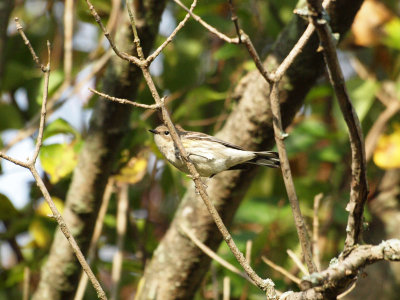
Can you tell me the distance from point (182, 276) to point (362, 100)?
1.68 meters

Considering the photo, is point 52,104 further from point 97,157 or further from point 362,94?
point 362,94

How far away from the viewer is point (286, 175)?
5.05 feet

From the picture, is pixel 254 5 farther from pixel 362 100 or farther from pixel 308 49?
pixel 308 49

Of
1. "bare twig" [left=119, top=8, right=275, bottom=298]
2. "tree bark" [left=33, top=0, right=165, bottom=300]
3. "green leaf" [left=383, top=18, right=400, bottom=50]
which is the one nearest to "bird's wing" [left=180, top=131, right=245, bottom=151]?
"tree bark" [left=33, top=0, right=165, bottom=300]

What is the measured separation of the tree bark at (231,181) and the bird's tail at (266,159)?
0.22ft

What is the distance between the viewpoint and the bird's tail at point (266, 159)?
9.64 feet

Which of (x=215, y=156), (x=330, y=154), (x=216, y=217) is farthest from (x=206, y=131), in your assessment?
(x=216, y=217)

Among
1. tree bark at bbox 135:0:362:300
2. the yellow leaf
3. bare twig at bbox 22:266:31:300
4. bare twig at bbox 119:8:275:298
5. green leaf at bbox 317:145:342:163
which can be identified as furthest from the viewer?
green leaf at bbox 317:145:342:163

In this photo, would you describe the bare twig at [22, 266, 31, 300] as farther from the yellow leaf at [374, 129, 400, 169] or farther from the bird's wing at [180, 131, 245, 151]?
the yellow leaf at [374, 129, 400, 169]

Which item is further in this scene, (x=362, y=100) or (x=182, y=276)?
(x=362, y=100)

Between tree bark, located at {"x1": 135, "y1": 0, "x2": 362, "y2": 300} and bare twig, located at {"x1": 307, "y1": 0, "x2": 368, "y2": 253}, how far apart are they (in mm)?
1300

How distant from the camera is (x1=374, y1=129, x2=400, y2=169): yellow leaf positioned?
12.9 ft

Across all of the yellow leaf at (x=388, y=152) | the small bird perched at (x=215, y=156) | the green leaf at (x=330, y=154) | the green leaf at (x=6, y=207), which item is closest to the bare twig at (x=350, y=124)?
the small bird perched at (x=215, y=156)

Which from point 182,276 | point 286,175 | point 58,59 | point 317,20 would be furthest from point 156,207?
point 317,20
